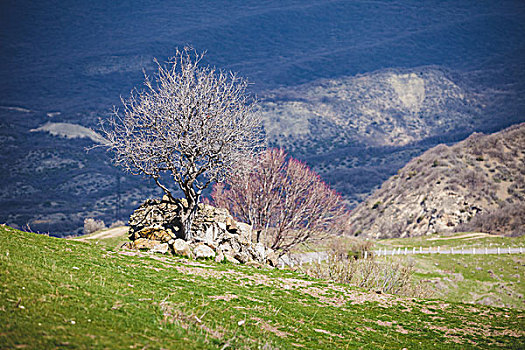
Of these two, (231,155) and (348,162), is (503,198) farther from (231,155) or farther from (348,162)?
(348,162)

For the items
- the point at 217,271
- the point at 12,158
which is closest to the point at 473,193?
the point at 217,271

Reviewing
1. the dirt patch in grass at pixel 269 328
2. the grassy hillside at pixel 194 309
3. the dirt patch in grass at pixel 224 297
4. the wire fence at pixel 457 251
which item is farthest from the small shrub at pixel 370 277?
the wire fence at pixel 457 251

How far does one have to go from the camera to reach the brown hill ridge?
69.5m

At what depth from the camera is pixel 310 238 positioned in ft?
121

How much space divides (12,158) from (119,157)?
150759 mm

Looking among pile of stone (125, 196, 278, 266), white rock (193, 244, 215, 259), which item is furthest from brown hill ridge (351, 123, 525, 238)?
white rock (193, 244, 215, 259)

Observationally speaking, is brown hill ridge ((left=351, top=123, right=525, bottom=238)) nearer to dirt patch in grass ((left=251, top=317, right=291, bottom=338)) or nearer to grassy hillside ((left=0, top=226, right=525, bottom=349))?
grassy hillside ((left=0, top=226, right=525, bottom=349))

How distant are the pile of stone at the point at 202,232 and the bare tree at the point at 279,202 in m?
7.73

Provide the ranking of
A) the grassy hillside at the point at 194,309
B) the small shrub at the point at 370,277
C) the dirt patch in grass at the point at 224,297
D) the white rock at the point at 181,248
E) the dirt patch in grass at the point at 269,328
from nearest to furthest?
the grassy hillside at the point at 194,309, the dirt patch in grass at the point at 269,328, the dirt patch in grass at the point at 224,297, the white rock at the point at 181,248, the small shrub at the point at 370,277

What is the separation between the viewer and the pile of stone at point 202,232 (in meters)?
24.3

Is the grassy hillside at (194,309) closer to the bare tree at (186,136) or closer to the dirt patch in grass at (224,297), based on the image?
the dirt patch in grass at (224,297)

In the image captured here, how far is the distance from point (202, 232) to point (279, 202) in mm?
12519

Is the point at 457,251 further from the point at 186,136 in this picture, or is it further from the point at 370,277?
the point at 186,136

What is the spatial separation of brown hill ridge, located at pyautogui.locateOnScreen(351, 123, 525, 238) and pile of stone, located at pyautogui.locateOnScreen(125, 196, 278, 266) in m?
46.8
